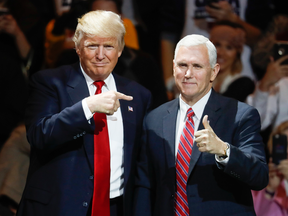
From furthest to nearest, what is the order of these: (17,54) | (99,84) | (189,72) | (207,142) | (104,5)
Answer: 1. (17,54)
2. (104,5)
3. (99,84)
4. (189,72)
5. (207,142)

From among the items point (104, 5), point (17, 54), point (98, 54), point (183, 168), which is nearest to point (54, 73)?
point (98, 54)

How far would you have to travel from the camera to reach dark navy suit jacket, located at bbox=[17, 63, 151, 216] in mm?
1613

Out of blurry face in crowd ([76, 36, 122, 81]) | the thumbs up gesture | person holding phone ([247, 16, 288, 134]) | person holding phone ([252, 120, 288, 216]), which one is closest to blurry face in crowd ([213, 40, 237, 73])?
person holding phone ([247, 16, 288, 134])

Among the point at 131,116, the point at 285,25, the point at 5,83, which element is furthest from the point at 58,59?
the point at 285,25

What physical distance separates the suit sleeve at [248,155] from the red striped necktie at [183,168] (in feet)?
0.62

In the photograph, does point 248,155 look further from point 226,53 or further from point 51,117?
point 226,53

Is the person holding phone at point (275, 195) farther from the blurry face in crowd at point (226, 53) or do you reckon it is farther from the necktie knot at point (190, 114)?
the necktie knot at point (190, 114)

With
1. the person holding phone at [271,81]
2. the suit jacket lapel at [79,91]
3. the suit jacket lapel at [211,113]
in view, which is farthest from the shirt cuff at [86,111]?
the person holding phone at [271,81]

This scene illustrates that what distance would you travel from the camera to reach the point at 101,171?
5.59ft

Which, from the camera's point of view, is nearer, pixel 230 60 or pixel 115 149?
pixel 115 149

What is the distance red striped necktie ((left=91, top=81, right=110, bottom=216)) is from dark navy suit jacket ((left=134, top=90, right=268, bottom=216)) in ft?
0.54

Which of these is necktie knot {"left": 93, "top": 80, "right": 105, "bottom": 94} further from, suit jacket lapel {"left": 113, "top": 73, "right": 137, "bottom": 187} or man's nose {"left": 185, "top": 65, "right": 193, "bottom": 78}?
man's nose {"left": 185, "top": 65, "right": 193, "bottom": 78}

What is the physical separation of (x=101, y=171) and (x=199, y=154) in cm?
44

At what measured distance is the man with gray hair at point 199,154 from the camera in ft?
5.31
